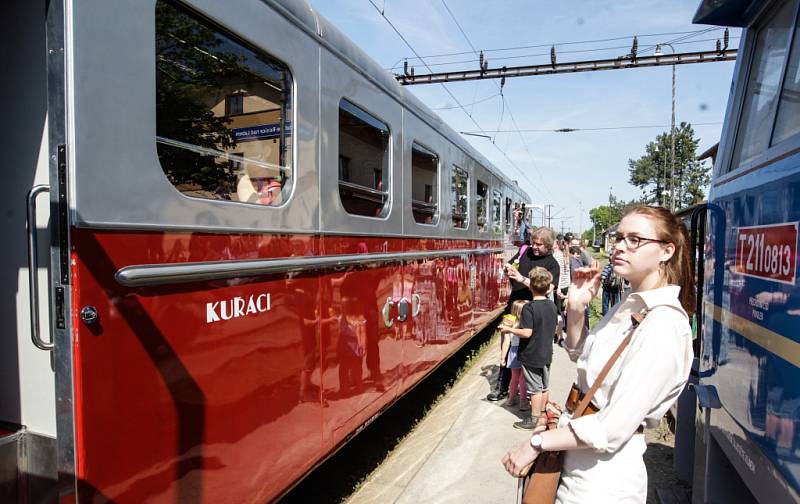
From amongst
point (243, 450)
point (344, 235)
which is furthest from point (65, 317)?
point (344, 235)

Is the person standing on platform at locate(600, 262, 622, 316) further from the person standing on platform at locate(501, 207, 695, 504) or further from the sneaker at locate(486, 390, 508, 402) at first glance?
the person standing on platform at locate(501, 207, 695, 504)

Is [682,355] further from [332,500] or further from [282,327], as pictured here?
[332,500]

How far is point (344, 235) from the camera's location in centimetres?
321

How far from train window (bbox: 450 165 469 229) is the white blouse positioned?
13.6ft

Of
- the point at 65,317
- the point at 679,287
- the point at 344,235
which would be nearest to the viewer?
the point at 65,317

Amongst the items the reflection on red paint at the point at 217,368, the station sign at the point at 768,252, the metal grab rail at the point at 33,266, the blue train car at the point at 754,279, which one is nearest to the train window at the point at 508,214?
the reflection on red paint at the point at 217,368

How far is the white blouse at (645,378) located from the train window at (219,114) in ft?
5.50

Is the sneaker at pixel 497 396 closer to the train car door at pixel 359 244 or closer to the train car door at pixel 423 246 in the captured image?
the train car door at pixel 423 246

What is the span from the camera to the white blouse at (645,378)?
162 cm

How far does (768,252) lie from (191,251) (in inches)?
79.3

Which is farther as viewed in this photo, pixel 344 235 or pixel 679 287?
pixel 344 235

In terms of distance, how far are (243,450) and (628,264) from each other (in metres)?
1.73

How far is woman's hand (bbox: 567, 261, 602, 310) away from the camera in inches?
89.5

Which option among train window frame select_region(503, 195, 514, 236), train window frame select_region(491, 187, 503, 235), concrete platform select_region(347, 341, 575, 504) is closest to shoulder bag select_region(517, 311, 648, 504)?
concrete platform select_region(347, 341, 575, 504)
